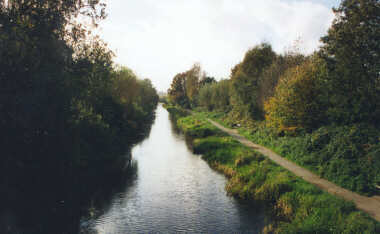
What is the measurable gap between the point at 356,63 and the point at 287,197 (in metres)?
9.22

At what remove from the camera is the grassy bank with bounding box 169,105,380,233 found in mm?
11391

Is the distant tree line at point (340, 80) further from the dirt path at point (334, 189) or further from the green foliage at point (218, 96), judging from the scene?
the green foliage at point (218, 96)

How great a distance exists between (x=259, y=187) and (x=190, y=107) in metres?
84.3

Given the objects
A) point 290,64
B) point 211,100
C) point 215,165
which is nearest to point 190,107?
point 211,100

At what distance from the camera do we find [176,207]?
1566 centimetres

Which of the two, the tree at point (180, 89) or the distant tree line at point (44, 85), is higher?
the tree at point (180, 89)

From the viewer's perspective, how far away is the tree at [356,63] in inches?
687

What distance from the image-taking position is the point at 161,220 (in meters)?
14.0

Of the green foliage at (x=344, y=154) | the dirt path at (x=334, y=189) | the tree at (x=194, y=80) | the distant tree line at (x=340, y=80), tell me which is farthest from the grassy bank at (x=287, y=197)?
the tree at (x=194, y=80)

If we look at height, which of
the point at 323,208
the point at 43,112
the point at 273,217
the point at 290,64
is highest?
the point at 290,64

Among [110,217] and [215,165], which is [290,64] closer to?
[215,165]

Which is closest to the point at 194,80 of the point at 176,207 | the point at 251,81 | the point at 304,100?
the point at 251,81

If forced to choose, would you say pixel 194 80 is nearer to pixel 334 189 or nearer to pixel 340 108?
pixel 340 108

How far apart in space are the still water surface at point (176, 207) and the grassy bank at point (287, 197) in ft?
3.12
